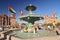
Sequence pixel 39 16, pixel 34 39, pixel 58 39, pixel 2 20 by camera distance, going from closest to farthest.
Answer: pixel 34 39
pixel 58 39
pixel 39 16
pixel 2 20

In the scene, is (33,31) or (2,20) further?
(2,20)

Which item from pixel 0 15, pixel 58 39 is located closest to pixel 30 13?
pixel 58 39

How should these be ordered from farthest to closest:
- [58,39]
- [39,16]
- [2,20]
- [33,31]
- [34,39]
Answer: [2,20] → [39,16] → [33,31] → [58,39] → [34,39]

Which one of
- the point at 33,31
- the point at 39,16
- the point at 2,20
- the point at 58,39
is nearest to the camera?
the point at 58,39

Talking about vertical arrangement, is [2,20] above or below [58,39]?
above

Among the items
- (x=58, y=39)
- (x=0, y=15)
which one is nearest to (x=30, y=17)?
(x=58, y=39)

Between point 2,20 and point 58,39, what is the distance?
74.3 m

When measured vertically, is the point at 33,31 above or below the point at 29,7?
below

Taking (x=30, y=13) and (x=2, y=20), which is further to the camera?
(x=2, y=20)

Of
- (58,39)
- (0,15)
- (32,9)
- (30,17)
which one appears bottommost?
(58,39)

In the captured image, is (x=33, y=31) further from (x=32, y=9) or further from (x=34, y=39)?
(x=34, y=39)

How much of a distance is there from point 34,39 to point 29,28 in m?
10.2

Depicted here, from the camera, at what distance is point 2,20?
82500 mm

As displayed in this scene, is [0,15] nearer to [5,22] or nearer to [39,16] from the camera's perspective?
[5,22]
